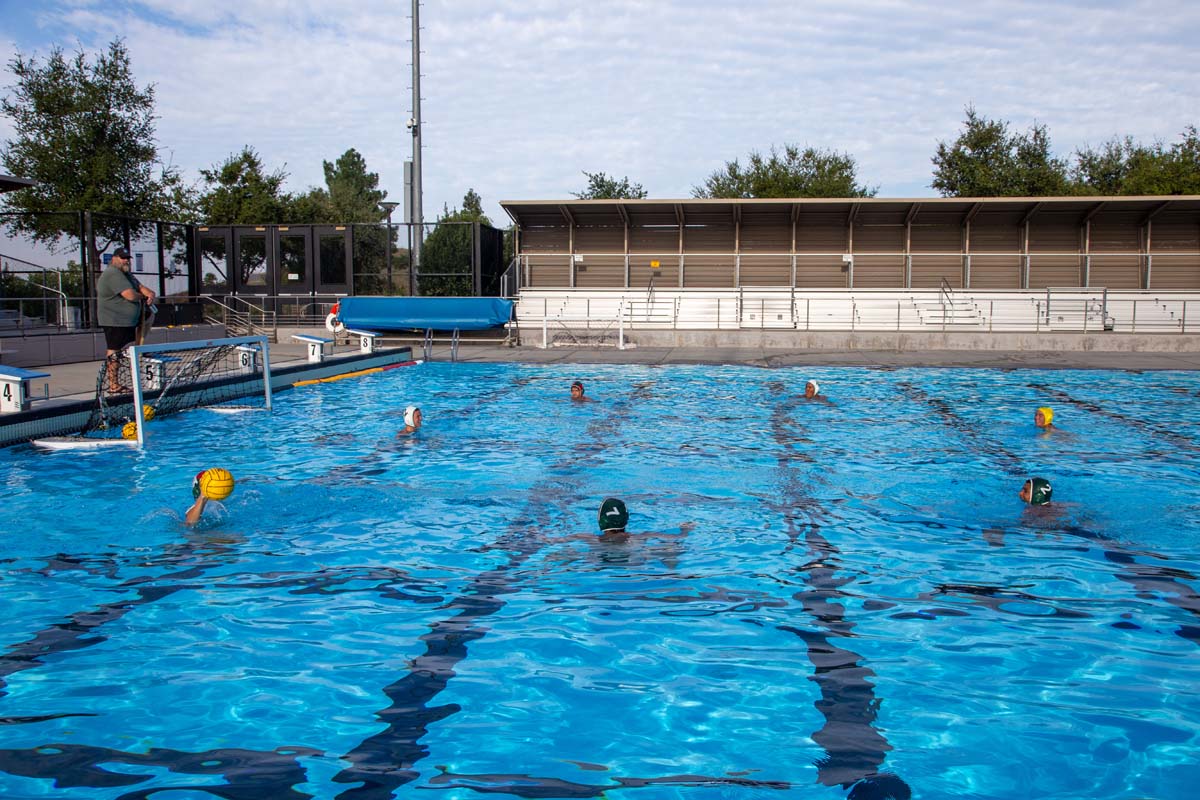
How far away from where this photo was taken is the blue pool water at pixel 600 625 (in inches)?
146

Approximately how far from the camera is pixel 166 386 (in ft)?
41.5

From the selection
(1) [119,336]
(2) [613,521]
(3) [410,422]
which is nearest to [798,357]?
(3) [410,422]

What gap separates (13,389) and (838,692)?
31.7 feet

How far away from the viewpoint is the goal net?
10664mm

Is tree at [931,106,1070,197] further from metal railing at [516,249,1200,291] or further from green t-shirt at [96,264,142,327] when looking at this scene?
green t-shirt at [96,264,142,327]

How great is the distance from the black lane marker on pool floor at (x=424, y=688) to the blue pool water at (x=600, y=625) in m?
0.02

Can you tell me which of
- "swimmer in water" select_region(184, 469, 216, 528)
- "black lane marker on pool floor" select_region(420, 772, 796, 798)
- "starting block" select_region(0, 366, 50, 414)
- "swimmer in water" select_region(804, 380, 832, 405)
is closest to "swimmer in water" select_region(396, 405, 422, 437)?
"starting block" select_region(0, 366, 50, 414)

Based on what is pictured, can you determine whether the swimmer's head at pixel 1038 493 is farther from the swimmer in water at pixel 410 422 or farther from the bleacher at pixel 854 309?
the bleacher at pixel 854 309

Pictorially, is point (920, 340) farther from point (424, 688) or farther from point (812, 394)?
point (424, 688)

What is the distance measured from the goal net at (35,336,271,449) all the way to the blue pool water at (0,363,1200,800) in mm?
1132

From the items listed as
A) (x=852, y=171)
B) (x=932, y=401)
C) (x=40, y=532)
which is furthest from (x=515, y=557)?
(x=852, y=171)

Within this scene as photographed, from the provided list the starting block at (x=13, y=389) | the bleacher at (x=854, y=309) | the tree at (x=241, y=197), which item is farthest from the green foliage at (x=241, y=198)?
the starting block at (x=13, y=389)

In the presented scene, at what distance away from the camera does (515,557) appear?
6492mm

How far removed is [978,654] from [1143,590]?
1672 mm
